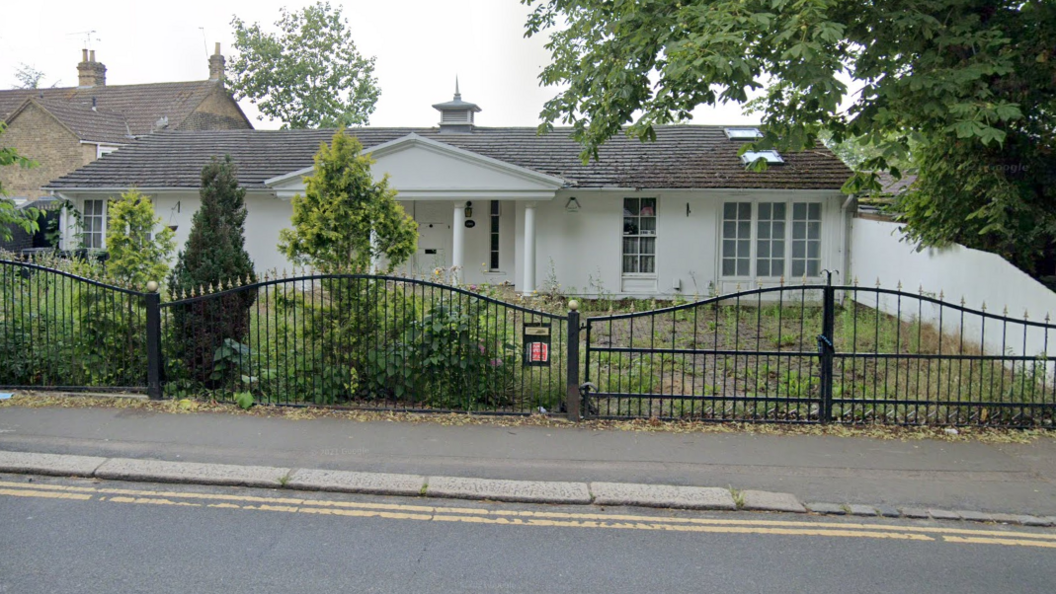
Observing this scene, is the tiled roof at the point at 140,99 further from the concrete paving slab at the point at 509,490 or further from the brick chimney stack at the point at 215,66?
the concrete paving slab at the point at 509,490

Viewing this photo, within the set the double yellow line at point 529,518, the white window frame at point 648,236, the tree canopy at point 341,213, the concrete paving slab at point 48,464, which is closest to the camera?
the double yellow line at point 529,518

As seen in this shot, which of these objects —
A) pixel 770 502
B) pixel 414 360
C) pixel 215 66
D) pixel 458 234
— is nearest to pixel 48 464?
pixel 414 360

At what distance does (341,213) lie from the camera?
30.3ft

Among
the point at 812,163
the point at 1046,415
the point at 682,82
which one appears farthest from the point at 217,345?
the point at 812,163

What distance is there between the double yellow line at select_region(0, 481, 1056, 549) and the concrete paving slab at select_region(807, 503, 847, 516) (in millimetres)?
174

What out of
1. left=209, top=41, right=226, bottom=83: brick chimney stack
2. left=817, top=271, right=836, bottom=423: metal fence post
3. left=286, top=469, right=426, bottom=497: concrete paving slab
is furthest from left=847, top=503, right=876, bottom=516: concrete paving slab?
left=209, top=41, right=226, bottom=83: brick chimney stack

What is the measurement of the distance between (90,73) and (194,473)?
42.2 m

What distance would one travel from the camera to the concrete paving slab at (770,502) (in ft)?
21.0

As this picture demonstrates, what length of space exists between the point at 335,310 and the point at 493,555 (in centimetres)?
440

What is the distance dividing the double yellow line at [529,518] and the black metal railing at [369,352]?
2439mm

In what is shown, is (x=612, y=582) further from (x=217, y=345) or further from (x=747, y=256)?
(x=747, y=256)

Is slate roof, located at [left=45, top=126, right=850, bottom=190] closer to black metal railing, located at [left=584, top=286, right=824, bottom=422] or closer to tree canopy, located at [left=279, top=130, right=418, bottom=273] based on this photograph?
black metal railing, located at [left=584, top=286, right=824, bottom=422]

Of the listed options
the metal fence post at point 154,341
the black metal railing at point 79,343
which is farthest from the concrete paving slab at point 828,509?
the black metal railing at point 79,343

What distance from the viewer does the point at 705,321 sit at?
630 inches
